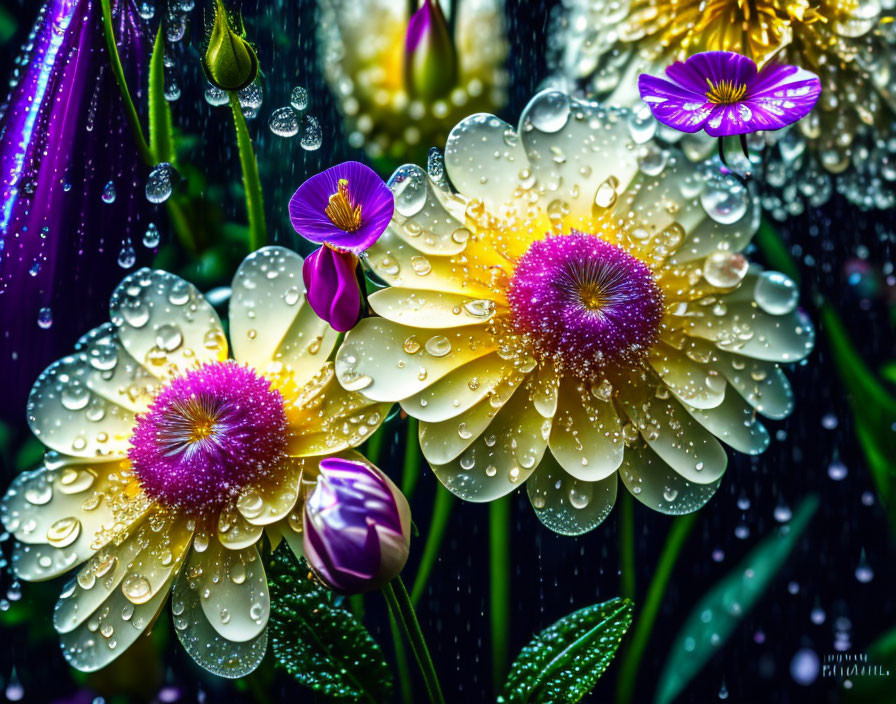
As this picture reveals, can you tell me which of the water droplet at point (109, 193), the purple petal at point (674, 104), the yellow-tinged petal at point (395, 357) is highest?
the purple petal at point (674, 104)

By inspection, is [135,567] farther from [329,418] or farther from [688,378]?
[688,378]

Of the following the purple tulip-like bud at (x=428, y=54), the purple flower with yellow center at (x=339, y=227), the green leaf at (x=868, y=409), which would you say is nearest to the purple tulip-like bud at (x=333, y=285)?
the purple flower with yellow center at (x=339, y=227)

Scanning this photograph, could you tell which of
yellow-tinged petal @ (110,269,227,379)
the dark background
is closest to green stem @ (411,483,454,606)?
the dark background

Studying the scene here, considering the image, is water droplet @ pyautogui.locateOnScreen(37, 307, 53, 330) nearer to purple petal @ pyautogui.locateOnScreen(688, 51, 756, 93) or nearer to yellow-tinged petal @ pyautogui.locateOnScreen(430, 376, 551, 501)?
yellow-tinged petal @ pyautogui.locateOnScreen(430, 376, 551, 501)

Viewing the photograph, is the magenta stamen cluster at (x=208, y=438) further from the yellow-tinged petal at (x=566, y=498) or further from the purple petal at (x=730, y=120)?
the purple petal at (x=730, y=120)

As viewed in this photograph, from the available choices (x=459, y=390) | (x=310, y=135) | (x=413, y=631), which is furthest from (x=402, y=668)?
(x=310, y=135)

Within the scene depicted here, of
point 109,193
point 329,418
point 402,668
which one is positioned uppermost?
point 109,193
